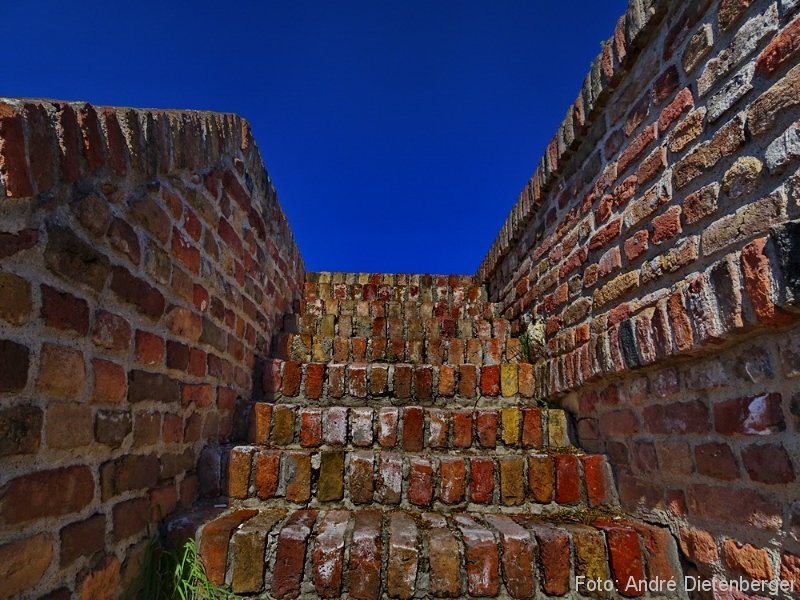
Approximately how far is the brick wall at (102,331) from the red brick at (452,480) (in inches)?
35.9

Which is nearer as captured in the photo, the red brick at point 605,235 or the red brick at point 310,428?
the red brick at point 605,235

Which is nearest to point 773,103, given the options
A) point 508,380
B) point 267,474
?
point 508,380

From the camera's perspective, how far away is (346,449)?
74.2 inches

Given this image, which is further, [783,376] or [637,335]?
[637,335]

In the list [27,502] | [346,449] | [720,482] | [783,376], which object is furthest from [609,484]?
[27,502]

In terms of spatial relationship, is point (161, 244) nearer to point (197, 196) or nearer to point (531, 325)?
point (197, 196)

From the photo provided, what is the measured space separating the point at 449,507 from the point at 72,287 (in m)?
1.39

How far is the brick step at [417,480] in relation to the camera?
1.69m

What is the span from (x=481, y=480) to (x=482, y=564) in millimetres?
371

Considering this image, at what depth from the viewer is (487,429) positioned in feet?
6.38

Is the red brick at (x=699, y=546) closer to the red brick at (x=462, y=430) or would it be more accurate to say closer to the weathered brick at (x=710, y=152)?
the red brick at (x=462, y=430)

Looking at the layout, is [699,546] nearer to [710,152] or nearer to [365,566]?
[365,566]

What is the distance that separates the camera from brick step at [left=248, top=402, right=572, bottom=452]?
6.30 feet

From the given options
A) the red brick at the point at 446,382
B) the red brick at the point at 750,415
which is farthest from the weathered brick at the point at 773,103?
the red brick at the point at 446,382
